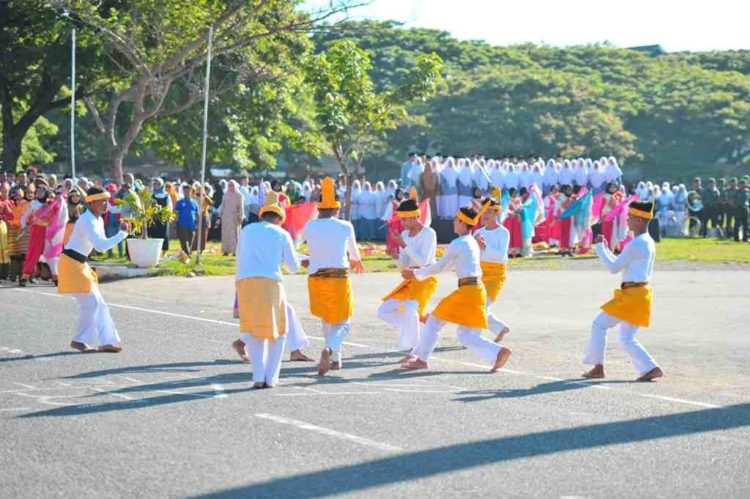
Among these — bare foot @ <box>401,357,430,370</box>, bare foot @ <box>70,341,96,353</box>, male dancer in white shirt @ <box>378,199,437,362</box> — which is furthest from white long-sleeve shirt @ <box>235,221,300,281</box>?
bare foot @ <box>70,341,96,353</box>

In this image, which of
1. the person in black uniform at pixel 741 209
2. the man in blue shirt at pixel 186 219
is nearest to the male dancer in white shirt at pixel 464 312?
the man in blue shirt at pixel 186 219

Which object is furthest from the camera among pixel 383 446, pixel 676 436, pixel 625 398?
pixel 625 398

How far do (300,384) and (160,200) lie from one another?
19185mm

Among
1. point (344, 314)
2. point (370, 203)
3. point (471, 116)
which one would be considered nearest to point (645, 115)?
point (471, 116)

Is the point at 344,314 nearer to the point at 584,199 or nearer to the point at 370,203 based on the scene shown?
the point at 584,199

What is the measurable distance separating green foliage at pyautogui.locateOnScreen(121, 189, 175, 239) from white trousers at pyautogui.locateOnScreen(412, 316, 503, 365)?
13347 mm

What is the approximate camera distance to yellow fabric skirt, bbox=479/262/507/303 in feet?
50.9

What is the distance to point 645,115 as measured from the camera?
7869cm

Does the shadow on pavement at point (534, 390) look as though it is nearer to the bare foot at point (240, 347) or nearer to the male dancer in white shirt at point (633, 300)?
the male dancer in white shirt at point (633, 300)

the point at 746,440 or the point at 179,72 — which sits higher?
the point at 179,72

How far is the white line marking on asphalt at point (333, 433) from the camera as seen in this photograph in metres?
9.21

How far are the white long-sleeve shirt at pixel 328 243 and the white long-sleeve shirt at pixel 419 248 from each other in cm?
133

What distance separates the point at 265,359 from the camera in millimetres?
12055

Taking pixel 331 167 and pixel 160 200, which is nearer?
pixel 160 200
